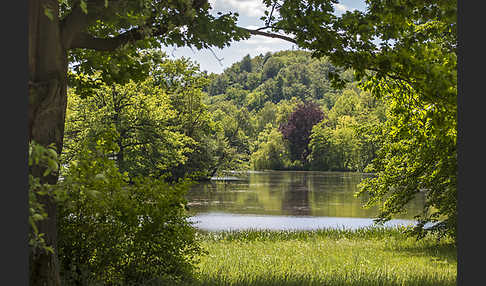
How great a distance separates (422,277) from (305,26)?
3929 mm

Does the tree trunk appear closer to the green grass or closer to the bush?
the bush

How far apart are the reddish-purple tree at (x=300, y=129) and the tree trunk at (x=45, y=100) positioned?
210ft

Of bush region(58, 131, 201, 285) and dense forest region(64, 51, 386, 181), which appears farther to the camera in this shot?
dense forest region(64, 51, 386, 181)

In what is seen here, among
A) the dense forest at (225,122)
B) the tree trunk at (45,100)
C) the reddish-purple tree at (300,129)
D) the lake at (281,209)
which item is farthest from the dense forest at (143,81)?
the reddish-purple tree at (300,129)

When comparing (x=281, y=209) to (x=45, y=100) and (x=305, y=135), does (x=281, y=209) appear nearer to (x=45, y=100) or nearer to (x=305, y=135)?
(x=45, y=100)

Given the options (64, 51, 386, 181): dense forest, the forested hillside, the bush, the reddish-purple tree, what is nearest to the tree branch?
(64, 51, 386, 181): dense forest

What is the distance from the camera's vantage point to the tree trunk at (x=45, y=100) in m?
4.64

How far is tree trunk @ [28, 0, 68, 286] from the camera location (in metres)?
4.64

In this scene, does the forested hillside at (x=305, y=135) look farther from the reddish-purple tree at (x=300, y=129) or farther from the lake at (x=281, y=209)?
the lake at (x=281, y=209)

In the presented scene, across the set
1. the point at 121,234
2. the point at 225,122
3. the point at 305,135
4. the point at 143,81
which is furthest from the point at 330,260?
the point at 305,135

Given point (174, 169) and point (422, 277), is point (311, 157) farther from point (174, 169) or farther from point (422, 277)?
point (422, 277)

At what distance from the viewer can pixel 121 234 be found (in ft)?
18.0

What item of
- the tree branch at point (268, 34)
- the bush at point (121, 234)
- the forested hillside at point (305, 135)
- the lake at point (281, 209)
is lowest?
the lake at point (281, 209)

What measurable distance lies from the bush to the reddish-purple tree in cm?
6311
